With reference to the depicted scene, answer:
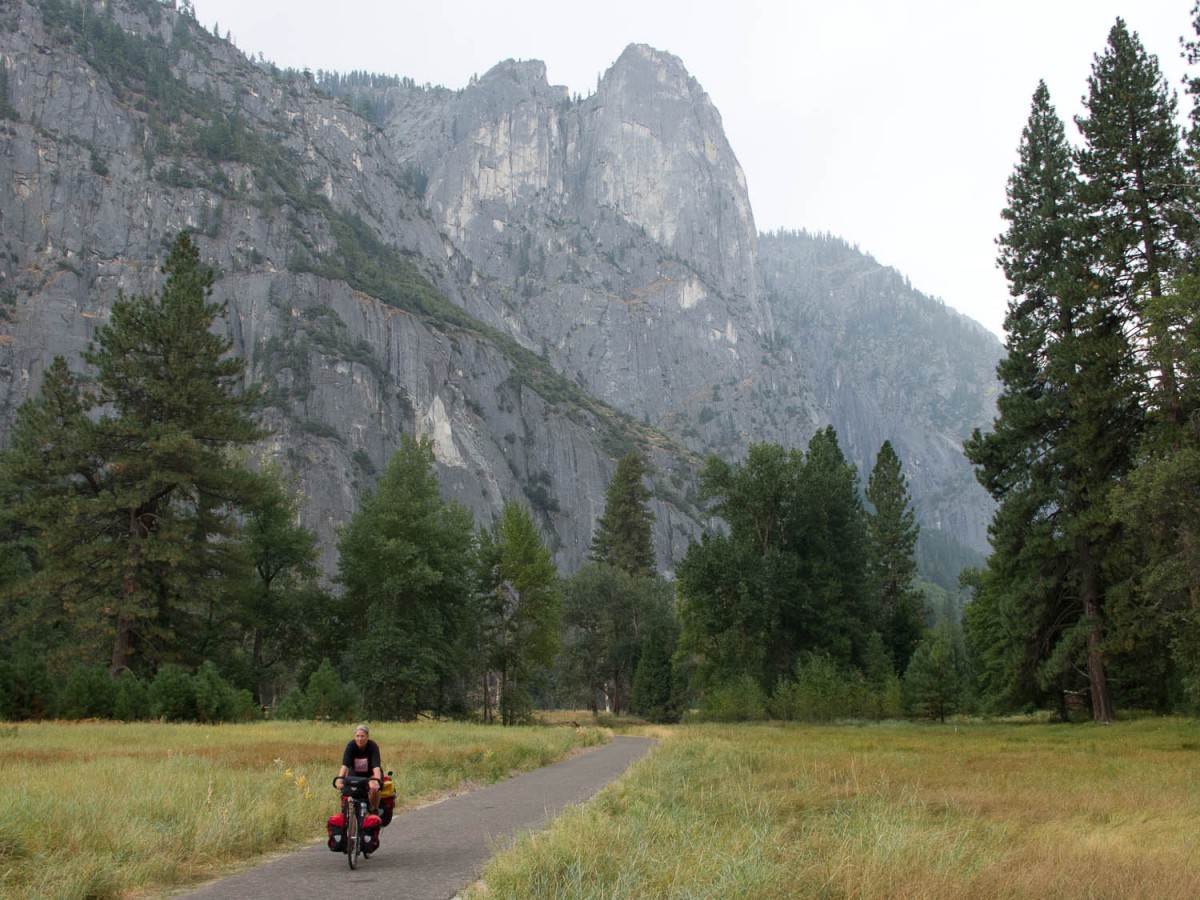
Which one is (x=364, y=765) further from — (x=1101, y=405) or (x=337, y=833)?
(x=1101, y=405)

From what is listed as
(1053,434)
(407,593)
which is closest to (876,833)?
(1053,434)

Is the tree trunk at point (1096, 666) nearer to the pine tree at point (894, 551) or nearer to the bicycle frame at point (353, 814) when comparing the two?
the bicycle frame at point (353, 814)

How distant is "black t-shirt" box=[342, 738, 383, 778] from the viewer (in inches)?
392

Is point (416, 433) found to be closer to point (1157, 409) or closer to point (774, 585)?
point (774, 585)

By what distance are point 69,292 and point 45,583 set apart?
318 feet

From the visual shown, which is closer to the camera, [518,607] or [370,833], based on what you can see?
[370,833]

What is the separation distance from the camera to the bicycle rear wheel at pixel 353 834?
9.14 meters

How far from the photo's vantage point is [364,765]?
9.95 metres

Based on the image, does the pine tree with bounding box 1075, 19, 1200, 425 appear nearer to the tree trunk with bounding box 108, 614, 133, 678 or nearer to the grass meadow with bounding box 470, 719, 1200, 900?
the grass meadow with bounding box 470, 719, 1200, 900

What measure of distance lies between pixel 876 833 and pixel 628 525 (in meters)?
80.2

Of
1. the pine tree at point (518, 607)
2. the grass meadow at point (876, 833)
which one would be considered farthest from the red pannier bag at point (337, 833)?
the pine tree at point (518, 607)

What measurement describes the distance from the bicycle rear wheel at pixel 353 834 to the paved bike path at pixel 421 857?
4.8 inches

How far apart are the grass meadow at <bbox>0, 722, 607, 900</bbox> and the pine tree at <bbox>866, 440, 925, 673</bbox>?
155 feet

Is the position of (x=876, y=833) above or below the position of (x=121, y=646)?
below
